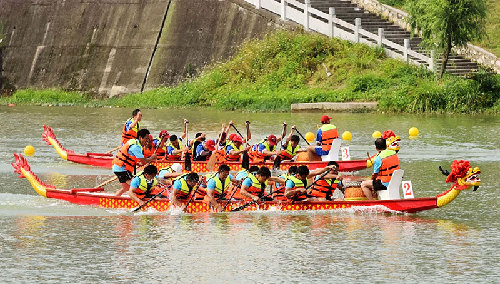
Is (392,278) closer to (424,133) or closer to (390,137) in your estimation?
(390,137)

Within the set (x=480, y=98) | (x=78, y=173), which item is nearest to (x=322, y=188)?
(x=78, y=173)

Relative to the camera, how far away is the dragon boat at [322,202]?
62.2ft

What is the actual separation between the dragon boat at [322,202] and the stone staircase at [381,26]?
24403 millimetres

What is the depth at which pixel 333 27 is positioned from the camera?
46531 mm

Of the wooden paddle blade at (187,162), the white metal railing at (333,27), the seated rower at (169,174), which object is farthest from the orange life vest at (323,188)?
the white metal railing at (333,27)

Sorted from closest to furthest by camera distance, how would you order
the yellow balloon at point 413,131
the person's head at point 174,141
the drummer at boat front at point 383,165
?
the drummer at boat front at point 383,165 → the person's head at point 174,141 → the yellow balloon at point 413,131

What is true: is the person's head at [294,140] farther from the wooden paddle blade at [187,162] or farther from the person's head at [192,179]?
the person's head at [192,179]

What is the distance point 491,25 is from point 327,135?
80.9 ft

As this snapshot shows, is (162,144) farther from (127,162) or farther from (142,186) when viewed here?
(142,186)

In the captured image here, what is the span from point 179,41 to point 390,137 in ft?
102

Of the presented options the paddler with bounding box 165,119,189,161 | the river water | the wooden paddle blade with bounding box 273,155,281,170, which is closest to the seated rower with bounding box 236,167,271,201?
the river water

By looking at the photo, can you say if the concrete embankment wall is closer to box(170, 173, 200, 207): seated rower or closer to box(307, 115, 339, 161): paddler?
box(307, 115, 339, 161): paddler

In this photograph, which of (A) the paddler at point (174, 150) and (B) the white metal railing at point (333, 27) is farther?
(B) the white metal railing at point (333, 27)

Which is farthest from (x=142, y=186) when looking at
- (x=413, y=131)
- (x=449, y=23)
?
(x=449, y=23)
